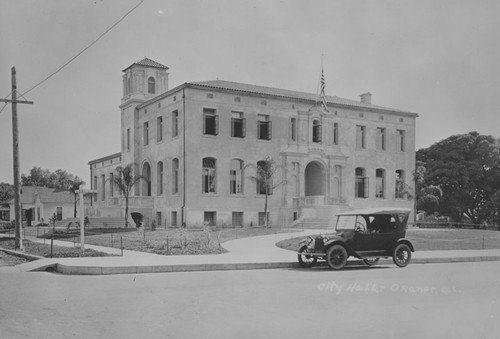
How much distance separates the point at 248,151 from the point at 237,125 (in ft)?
6.62

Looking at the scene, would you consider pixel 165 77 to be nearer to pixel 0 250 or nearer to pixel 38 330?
pixel 0 250

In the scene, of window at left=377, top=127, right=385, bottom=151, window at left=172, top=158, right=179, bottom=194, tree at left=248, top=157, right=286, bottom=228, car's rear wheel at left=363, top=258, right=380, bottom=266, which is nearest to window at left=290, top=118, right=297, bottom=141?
tree at left=248, top=157, right=286, bottom=228

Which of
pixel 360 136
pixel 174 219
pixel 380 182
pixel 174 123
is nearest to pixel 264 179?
pixel 174 219

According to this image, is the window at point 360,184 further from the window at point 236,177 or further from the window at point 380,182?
the window at point 236,177

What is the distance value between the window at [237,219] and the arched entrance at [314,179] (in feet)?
25.2

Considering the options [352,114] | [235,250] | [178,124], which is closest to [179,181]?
[178,124]

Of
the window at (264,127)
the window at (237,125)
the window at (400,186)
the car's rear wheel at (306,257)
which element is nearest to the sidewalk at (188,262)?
the car's rear wheel at (306,257)

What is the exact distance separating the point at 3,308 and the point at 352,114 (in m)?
37.8

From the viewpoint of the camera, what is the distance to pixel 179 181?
119ft

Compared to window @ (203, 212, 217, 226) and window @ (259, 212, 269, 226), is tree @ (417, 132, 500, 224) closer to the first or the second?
window @ (259, 212, 269, 226)

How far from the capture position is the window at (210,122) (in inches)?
1447

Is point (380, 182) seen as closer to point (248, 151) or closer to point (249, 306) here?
point (248, 151)

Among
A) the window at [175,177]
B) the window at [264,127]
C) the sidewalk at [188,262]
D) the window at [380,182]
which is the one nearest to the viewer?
the sidewalk at [188,262]

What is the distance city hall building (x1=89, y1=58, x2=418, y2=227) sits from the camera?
36406 mm
